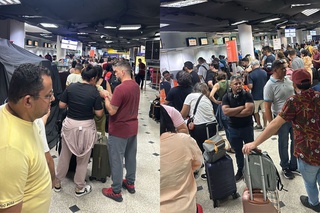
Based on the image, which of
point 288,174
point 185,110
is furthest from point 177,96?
point 288,174

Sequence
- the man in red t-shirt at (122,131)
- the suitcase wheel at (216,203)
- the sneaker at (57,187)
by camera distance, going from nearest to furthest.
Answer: the suitcase wheel at (216,203) → the man in red t-shirt at (122,131) → the sneaker at (57,187)

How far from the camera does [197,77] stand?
63 centimetres

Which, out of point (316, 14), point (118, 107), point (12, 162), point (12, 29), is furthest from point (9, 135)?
point (12, 29)

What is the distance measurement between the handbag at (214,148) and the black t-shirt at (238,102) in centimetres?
8

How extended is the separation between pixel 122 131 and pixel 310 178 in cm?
105

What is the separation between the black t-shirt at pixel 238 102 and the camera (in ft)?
2.40

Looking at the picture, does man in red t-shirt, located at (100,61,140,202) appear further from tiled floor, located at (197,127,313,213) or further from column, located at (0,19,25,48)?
column, located at (0,19,25,48)

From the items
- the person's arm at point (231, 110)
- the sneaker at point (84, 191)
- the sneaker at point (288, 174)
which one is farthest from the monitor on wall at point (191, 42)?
the sneaker at point (84, 191)

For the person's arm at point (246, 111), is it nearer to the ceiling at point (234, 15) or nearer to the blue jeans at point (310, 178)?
the ceiling at point (234, 15)

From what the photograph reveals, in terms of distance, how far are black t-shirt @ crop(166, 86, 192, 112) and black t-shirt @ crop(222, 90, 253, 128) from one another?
188 millimetres

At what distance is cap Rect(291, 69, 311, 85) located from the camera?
0.87 metres

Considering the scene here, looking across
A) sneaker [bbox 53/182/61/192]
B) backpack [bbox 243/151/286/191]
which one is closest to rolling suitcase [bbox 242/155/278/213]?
backpack [bbox 243/151/286/191]

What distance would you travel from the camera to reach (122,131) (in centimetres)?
139

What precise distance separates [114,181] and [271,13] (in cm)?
132
